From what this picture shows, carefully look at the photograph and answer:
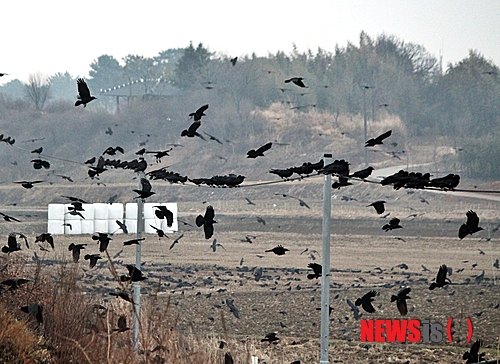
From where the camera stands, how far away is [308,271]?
17.3m

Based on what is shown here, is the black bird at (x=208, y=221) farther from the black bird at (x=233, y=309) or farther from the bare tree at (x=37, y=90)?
the bare tree at (x=37, y=90)

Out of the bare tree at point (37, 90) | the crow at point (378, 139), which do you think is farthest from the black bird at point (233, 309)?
the bare tree at point (37, 90)

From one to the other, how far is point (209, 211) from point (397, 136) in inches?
1611

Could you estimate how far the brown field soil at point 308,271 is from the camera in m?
10.3

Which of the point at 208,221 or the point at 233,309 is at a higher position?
the point at 208,221

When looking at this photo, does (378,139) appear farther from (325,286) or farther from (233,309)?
(233,309)

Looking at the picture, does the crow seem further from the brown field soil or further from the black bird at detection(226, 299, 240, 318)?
the black bird at detection(226, 299, 240, 318)

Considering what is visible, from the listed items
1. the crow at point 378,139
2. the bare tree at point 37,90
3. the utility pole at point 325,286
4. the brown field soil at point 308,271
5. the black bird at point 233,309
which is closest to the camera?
the crow at point 378,139

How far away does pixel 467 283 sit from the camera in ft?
51.2

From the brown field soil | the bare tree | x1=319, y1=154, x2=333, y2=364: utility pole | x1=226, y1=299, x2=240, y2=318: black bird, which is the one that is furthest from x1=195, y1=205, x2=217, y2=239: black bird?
the bare tree

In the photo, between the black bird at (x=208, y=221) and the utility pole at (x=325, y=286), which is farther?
the utility pole at (x=325, y=286)

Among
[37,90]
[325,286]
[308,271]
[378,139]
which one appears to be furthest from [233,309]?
[37,90]

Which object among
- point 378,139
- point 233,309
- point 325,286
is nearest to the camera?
point 378,139

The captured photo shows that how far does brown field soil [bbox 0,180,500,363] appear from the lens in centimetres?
1034
